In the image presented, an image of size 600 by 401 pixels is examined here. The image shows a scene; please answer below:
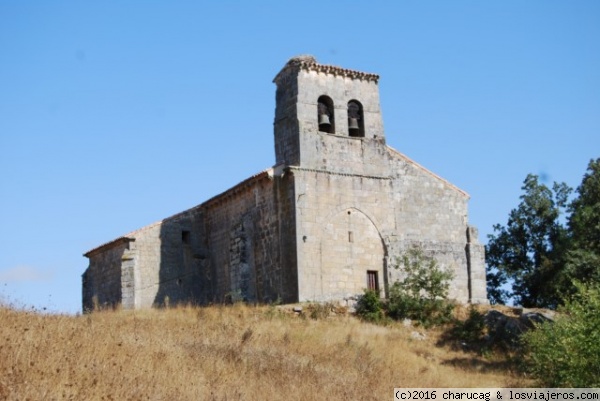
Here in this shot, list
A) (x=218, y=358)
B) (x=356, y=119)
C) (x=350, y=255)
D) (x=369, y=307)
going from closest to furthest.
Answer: (x=218, y=358) → (x=369, y=307) → (x=350, y=255) → (x=356, y=119)

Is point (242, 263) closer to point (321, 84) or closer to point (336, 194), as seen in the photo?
point (336, 194)

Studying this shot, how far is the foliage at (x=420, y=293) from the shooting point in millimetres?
29172

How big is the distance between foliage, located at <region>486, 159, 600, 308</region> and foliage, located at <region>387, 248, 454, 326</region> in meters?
6.74

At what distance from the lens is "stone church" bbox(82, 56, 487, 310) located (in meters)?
29.6

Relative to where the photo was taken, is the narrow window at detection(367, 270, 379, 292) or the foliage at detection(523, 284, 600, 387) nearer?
the foliage at detection(523, 284, 600, 387)

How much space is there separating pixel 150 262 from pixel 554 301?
1707cm

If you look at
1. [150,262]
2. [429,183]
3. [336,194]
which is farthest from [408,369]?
[150,262]

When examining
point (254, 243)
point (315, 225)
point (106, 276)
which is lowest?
point (106, 276)

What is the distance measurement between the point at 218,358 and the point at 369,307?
460 inches

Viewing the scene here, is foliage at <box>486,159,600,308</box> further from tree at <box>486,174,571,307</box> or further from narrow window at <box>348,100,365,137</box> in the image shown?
narrow window at <box>348,100,365,137</box>

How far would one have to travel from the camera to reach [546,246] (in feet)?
125

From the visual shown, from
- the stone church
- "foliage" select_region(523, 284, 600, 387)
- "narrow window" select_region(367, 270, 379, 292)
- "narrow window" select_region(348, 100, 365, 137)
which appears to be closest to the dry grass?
"foliage" select_region(523, 284, 600, 387)

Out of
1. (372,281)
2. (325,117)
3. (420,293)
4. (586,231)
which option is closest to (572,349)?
(420,293)

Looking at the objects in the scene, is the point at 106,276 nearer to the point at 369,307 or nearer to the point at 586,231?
the point at 369,307
